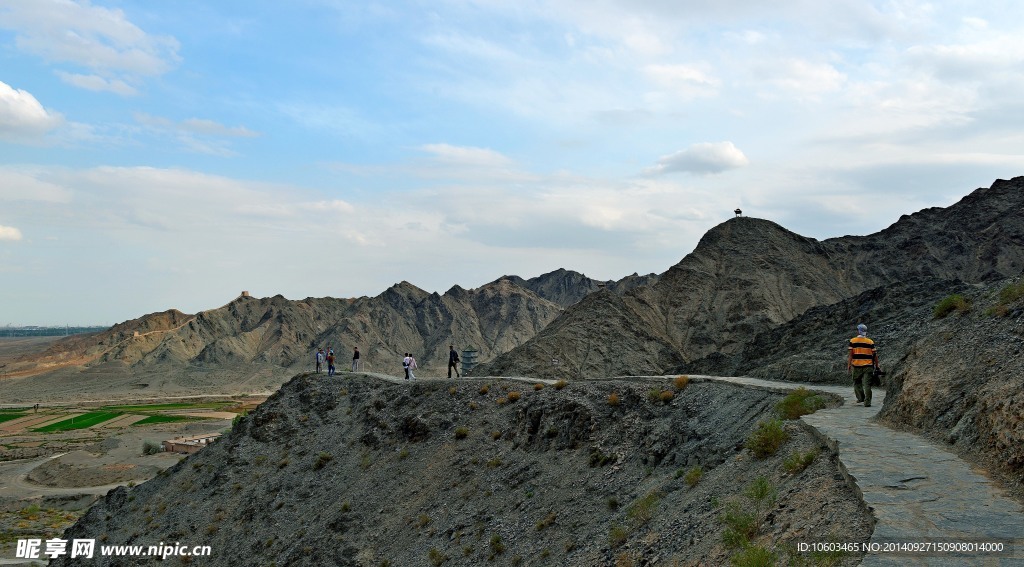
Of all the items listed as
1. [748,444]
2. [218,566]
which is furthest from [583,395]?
[218,566]

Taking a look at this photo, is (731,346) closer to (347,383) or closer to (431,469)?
(347,383)

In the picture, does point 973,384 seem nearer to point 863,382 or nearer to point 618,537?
point 863,382

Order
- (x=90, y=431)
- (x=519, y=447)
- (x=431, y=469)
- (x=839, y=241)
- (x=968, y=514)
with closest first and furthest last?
(x=968, y=514) < (x=519, y=447) < (x=431, y=469) < (x=839, y=241) < (x=90, y=431)

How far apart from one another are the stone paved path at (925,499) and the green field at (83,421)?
334 feet

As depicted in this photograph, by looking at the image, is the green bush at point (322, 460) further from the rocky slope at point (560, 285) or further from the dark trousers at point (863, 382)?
the rocky slope at point (560, 285)

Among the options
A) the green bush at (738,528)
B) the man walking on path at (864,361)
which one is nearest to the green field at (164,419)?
the man walking on path at (864,361)

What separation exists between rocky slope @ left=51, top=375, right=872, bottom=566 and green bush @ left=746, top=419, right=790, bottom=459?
17 centimetres

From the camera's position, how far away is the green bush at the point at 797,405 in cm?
1319

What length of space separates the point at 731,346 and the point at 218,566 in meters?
45.5

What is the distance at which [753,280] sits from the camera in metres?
63.9

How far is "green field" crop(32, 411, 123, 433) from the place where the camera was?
8886 cm

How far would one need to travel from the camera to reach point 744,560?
23.4ft

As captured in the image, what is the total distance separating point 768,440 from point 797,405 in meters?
2.88

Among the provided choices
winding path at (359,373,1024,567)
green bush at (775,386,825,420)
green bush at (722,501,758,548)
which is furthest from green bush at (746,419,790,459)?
green bush at (722,501,758,548)
